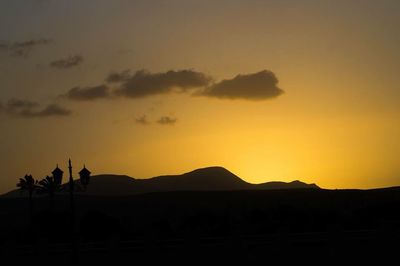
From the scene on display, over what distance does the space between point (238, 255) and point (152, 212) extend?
84.9 meters

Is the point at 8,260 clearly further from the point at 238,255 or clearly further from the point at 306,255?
the point at 306,255

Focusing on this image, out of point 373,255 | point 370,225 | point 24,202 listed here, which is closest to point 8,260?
point 373,255

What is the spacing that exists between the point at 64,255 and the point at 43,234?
89.3 feet

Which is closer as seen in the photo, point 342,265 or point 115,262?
point 342,265

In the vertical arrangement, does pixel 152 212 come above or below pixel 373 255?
above

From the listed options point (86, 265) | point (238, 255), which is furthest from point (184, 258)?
point (86, 265)

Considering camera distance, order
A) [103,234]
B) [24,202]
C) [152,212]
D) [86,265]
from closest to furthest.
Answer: [86,265]
[103,234]
[152,212]
[24,202]

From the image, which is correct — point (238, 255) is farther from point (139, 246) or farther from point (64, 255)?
point (64, 255)

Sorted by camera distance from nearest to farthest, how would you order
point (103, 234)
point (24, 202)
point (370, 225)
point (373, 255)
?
point (373, 255), point (370, 225), point (103, 234), point (24, 202)

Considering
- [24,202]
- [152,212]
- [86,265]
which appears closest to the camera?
[86,265]

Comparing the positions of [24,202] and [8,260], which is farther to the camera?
[24,202]

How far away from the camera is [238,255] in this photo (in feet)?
95.6

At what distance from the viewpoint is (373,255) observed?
28.0m

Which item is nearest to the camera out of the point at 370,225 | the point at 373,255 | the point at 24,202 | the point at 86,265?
the point at 373,255
